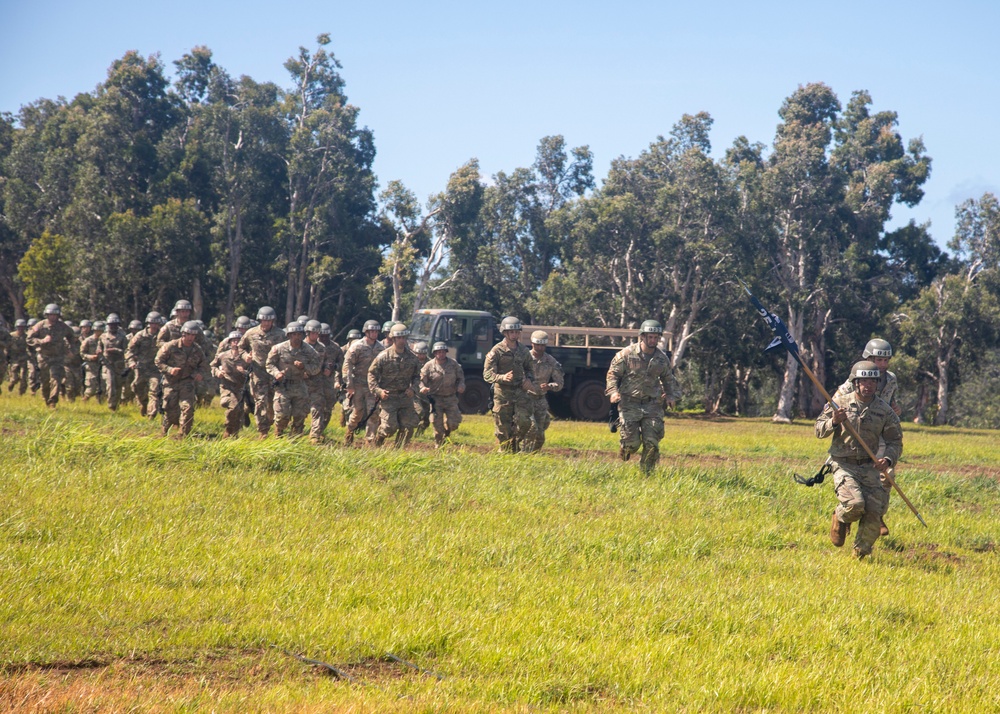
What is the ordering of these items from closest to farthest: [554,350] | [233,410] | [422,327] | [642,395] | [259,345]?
[642,395] → [233,410] → [259,345] → [422,327] → [554,350]

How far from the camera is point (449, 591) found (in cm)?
621

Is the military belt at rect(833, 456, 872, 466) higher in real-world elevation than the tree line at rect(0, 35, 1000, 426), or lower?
lower

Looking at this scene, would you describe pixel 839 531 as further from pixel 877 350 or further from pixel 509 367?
pixel 509 367

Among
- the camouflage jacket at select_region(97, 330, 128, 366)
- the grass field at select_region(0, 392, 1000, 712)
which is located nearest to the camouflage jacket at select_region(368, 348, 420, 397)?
the grass field at select_region(0, 392, 1000, 712)

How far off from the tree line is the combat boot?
89.1 ft

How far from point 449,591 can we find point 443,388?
26.8 ft

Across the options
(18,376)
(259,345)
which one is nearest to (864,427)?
(259,345)

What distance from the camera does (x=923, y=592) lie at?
713cm

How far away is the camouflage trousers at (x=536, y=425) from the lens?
43.5 feet

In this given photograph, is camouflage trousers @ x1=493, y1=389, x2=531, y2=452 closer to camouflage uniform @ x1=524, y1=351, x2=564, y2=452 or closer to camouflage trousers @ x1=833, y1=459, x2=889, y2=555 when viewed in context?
camouflage uniform @ x1=524, y1=351, x2=564, y2=452

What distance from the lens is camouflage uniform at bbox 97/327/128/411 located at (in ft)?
57.8

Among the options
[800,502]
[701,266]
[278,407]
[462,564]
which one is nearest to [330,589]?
[462,564]

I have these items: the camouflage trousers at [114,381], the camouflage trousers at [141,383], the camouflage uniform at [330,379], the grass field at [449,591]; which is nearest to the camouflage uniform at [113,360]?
the camouflage trousers at [114,381]

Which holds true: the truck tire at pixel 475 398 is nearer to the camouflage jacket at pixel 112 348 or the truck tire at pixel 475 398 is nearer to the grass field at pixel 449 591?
the camouflage jacket at pixel 112 348
